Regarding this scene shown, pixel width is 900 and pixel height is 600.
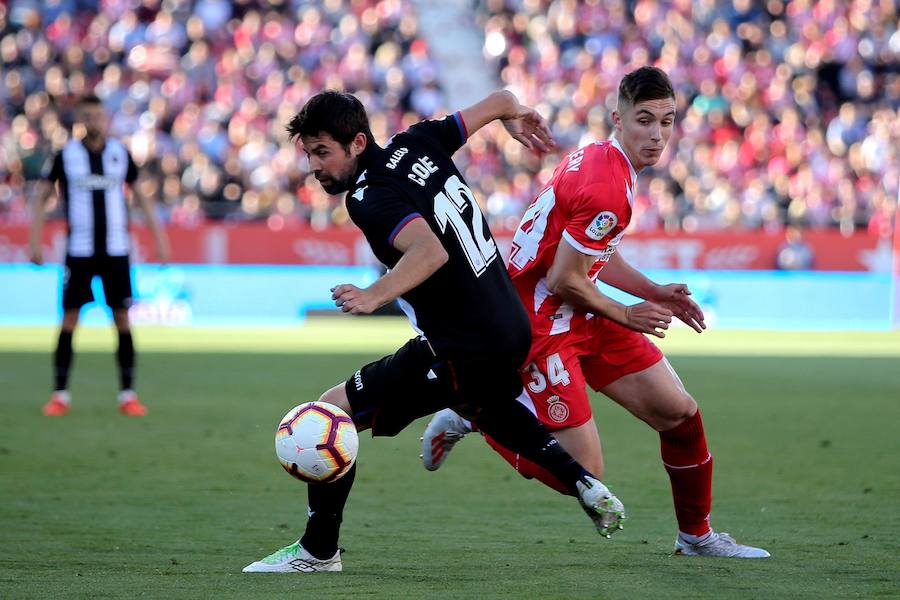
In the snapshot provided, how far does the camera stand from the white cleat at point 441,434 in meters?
6.30

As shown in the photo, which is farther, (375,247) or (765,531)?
(765,531)

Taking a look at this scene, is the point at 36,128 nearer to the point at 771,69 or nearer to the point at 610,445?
the point at 771,69

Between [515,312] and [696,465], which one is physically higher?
[515,312]

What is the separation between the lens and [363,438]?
32.7 ft

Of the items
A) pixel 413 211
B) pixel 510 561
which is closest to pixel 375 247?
pixel 413 211

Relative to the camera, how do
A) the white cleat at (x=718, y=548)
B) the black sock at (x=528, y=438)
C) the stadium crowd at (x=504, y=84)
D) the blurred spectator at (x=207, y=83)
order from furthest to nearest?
1. the stadium crowd at (x=504, y=84)
2. the blurred spectator at (x=207, y=83)
3. the white cleat at (x=718, y=548)
4. the black sock at (x=528, y=438)

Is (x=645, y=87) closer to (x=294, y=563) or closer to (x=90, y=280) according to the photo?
(x=294, y=563)

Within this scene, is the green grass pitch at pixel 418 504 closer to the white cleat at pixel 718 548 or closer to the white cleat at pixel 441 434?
the white cleat at pixel 718 548

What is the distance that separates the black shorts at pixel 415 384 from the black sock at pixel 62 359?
20.0 feet

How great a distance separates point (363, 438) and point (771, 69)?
2117 centimetres

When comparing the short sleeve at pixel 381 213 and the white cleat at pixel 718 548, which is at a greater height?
the short sleeve at pixel 381 213

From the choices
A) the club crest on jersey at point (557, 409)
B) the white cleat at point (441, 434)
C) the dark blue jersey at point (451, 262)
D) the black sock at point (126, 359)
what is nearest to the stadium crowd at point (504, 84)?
the black sock at point (126, 359)

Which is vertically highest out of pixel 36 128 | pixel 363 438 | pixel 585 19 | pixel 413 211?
pixel 585 19

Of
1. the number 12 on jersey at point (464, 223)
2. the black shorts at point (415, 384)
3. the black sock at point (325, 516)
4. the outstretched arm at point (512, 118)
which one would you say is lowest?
the black sock at point (325, 516)
